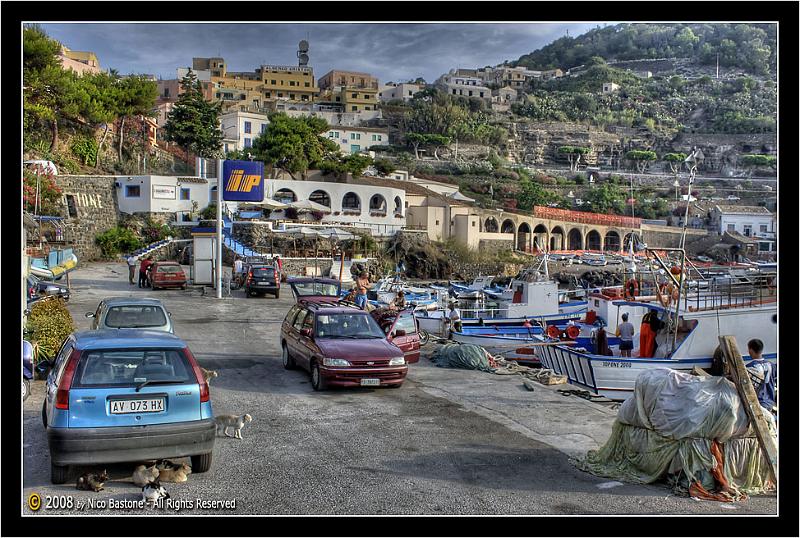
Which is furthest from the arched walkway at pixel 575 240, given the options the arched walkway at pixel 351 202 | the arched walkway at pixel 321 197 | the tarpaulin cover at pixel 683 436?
the tarpaulin cover at pixel 683 436

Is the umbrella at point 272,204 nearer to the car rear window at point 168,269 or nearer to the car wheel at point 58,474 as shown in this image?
the car rear window at point 168,269

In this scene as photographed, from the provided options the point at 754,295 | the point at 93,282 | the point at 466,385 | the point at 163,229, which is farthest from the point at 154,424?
the point at 163,229

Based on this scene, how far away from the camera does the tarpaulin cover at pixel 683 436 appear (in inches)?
282

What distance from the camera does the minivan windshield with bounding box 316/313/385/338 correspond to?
13.0 m

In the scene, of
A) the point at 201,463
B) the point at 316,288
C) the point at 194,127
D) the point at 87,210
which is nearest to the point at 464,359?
the point at 201,463

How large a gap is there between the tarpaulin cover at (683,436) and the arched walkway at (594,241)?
76.7 meters

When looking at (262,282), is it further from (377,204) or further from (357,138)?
(357,138)

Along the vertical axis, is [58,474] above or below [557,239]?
below

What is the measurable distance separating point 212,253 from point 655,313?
2020 cm

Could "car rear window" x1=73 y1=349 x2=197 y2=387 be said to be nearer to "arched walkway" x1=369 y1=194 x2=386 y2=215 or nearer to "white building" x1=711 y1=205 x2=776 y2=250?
"arched walkway" x1=369 y1=194 x2=386 y2=215

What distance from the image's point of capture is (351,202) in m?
59.3

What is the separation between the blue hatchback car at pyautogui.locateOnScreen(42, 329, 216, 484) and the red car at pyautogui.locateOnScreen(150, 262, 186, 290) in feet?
76.1

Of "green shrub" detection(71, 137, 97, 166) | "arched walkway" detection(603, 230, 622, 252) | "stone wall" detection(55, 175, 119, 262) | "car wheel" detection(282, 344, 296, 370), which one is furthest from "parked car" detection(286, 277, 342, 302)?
"arched walkway" detection(603, 230, 622, 252)

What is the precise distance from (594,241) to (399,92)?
64115 mm
